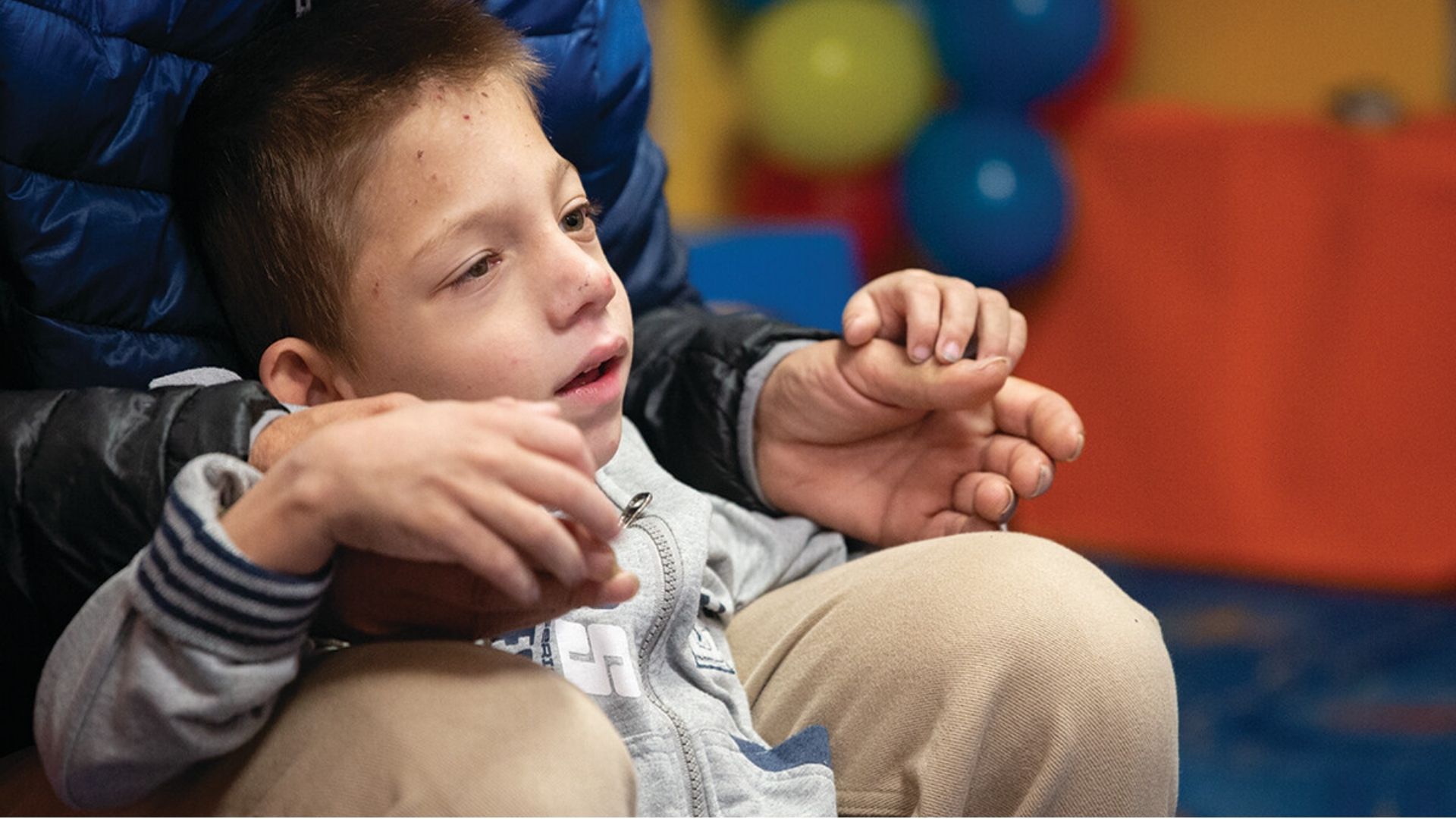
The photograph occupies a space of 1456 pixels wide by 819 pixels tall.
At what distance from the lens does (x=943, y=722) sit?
75 cm

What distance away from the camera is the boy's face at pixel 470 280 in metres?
0.77

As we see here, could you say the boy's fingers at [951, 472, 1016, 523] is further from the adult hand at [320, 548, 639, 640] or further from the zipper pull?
the adult hand at [320, 548, 639, 640]

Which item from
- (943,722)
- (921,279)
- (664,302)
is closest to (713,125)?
(664,302)

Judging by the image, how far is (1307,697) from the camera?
1.76 m

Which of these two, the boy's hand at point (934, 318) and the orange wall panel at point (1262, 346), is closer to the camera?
the boy's hand at point (934, 318)

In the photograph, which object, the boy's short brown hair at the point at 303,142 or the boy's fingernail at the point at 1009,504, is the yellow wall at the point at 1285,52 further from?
the boy's short brown hair at the point at 303,142

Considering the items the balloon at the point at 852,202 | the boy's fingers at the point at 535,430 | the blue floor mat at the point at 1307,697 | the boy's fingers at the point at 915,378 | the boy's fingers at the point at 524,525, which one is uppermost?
the boy's fingers at the point at 535,430

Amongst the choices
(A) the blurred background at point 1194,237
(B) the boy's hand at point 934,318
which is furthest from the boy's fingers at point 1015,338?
(A) the blurred background at point 1194,237

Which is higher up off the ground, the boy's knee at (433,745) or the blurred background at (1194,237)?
the boy's knee at (433,745)

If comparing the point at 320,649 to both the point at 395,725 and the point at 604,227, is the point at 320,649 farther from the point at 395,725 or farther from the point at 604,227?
the point at 604,227

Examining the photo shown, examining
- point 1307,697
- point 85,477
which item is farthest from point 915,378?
point 1307,697

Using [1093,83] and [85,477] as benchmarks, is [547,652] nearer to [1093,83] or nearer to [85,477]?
[85,477]

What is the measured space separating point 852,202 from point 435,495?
209cm

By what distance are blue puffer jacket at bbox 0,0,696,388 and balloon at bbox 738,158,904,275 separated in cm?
171
